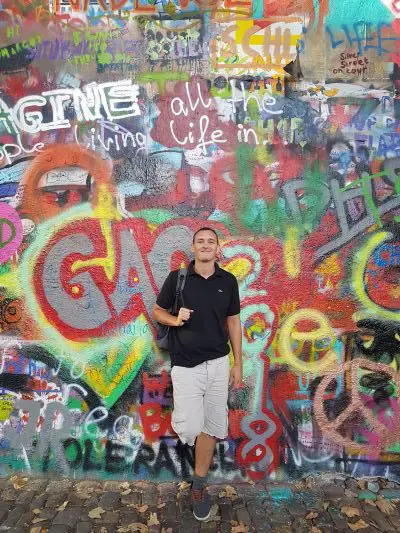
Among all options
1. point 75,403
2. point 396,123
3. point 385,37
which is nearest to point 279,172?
point 396,123

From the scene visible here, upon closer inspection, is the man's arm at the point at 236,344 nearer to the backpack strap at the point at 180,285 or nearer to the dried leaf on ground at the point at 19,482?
the backpack strap at the point at 180,285

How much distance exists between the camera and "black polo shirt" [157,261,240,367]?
3.60m

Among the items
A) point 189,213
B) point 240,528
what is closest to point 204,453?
point 240,528

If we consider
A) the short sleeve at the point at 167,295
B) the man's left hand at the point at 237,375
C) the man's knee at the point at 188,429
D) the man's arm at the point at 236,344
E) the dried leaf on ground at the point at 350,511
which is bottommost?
the dried leaf on ground at the point at 350,511

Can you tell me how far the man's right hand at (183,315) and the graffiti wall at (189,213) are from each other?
541 mm

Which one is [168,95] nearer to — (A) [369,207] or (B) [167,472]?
(A) [369,207]

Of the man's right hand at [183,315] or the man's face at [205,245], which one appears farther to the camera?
the man's face at [205,245]

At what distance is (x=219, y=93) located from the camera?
3.98m

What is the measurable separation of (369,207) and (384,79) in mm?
1059

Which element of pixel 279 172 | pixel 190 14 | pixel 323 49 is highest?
pixel 190 14

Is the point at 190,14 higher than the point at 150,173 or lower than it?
higher

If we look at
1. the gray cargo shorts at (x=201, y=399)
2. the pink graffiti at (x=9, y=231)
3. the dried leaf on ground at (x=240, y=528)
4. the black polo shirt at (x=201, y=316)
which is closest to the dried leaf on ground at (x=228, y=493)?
the dried leaf on ground at (x=240, y=528)

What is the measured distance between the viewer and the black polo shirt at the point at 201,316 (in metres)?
3.60

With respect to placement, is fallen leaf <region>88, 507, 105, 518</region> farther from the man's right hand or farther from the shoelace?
the man's right hand
